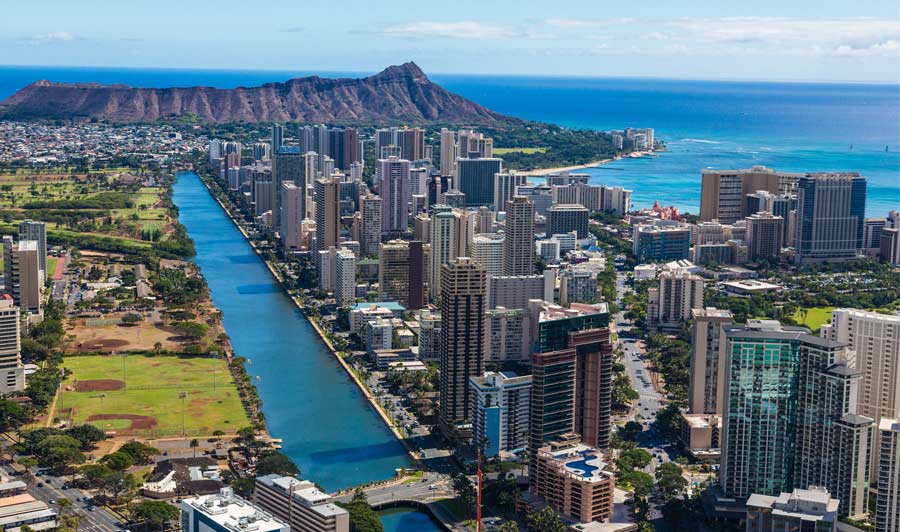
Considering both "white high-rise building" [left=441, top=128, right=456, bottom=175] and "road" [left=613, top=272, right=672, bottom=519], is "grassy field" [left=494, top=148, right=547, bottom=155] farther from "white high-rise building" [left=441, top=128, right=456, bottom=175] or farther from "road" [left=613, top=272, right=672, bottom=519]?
"road" [left=613, top=272, right=672, bottom=519]

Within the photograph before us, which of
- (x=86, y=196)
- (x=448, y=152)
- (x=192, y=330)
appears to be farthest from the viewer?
(x=448, y=152)

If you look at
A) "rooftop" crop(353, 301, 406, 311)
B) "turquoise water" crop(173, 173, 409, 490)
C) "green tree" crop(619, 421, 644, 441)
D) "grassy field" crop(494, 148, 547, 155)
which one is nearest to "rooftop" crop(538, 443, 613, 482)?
"green tree" crop(619, 421, 644, 441)

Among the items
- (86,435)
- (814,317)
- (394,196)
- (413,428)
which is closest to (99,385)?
(86,435)

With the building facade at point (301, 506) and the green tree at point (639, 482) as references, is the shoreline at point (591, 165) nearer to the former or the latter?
the green tree at point (639, 482)

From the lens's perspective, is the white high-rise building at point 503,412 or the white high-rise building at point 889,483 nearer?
the white high-rise building at point 889,483

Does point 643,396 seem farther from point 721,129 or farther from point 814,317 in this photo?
point 721,129

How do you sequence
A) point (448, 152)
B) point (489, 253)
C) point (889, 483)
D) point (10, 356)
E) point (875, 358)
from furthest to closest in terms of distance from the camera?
point (448, 152), point (489, 253), point (10, 356), point (875, 358), point (889, 483)

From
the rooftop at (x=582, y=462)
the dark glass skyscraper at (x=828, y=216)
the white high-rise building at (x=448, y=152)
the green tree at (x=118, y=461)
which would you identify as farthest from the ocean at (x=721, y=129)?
the green tree at (x=118, y=461)
